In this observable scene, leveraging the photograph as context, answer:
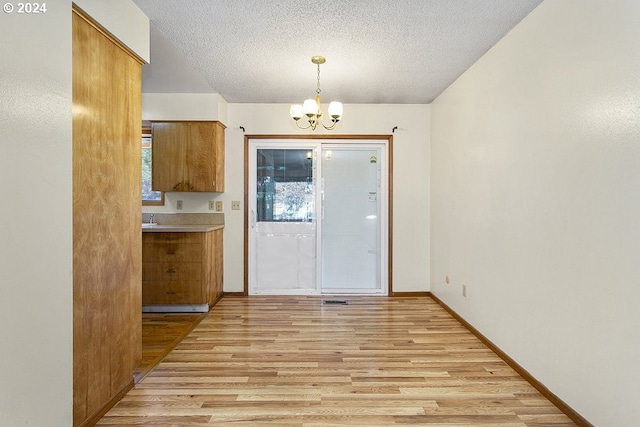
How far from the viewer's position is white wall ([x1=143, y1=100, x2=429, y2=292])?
4.68 meters

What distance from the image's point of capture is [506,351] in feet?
9.02

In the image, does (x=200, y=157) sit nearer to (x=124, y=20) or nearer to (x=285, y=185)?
(x=285, y=185)

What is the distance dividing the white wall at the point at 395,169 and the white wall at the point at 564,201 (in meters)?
1.37

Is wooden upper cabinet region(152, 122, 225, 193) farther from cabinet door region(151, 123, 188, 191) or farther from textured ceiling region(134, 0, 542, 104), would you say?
textured ceiling region(134, 0, 542, 104)

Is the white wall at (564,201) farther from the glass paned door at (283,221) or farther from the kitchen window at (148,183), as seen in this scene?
the kitchen window at (148,183)

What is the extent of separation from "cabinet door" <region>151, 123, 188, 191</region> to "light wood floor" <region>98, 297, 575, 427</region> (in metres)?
1.72

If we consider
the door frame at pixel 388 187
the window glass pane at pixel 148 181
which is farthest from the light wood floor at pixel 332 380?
the window glass pane at pixel 148 181

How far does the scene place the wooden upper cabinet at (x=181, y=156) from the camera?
4277 mm

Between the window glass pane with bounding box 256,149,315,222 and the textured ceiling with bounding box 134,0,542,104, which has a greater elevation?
the textured ceiling with bounding box 134,0,542,104

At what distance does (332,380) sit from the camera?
8.07ft

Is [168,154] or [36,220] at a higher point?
[168,154]

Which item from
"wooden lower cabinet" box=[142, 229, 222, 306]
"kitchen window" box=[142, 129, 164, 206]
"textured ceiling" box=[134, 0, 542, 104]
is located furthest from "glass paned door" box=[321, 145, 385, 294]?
"kitchen window" box=[142, 129, 164, 206]

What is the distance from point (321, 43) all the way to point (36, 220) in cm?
228

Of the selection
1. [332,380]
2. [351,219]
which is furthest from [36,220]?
[351,219]
